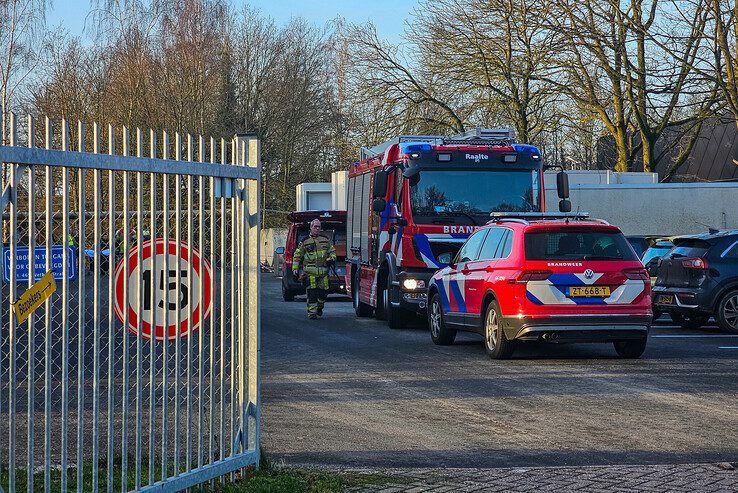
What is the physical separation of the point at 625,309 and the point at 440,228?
16.7ft

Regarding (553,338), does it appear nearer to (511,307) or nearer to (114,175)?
(511,307)

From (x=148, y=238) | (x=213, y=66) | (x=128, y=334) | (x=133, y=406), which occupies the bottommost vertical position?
(x=133, y=406)

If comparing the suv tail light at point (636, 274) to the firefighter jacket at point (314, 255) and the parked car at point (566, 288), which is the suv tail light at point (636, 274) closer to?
the parked car at point (566, 288)

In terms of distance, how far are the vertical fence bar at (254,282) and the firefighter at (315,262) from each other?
14025 millimetres

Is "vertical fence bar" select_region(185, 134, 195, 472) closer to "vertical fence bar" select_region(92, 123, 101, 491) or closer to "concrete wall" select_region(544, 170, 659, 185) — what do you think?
"vertical fence bar" select_region(92, 123, 101, 491)

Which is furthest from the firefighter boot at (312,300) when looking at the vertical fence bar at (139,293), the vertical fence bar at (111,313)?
the vertical fence bar at (111,313)

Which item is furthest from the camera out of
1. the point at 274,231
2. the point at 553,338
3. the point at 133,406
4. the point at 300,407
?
the point at 274,231

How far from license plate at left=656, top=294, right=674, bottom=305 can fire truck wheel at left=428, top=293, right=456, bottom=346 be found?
4.40m

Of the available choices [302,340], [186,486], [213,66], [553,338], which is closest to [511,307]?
[553,338]

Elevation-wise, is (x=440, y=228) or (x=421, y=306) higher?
(x=440, y=228)

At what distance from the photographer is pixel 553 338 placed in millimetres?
13672

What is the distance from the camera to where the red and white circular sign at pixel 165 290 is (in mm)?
5852

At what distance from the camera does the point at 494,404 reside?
10.4 m

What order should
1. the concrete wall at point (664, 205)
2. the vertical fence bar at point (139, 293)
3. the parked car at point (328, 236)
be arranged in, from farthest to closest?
the concrete wall at point (664, 205), the parked car at point (328, 236), the vertical fence bar at point (139, 293)
